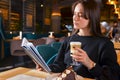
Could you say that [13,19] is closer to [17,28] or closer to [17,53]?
[17,28]

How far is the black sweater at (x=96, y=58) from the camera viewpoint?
173 cm

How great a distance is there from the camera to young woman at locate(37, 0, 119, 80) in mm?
1790

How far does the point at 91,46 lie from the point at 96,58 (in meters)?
0.12

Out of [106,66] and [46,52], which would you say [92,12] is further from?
[46,52]

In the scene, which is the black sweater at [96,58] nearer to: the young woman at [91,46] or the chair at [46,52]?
the young woman at [91,46]

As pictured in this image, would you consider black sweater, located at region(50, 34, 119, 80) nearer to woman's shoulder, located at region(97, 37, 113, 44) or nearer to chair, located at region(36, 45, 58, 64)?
woman's shoulder, located at region(97, 37, 113, 44)

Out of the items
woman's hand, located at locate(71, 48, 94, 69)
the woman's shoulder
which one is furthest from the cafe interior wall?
woman's hand, located at locate(71, 48, 94, 69)

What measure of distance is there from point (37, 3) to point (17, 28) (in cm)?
338

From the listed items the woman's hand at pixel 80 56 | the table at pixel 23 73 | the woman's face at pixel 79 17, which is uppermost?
the woman's face at pixel 79 17

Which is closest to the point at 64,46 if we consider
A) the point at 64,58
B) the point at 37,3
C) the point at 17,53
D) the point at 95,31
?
the point at 64,58

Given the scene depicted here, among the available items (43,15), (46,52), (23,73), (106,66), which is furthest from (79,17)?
(43,15)

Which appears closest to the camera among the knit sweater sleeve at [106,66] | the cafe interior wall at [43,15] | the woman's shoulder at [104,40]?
the knit sweater sleeve at [106,66]

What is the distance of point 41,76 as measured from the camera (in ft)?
5.91

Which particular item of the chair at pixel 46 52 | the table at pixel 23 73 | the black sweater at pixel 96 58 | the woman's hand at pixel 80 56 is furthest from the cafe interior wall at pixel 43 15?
the woman's hand at pixel 80 56
